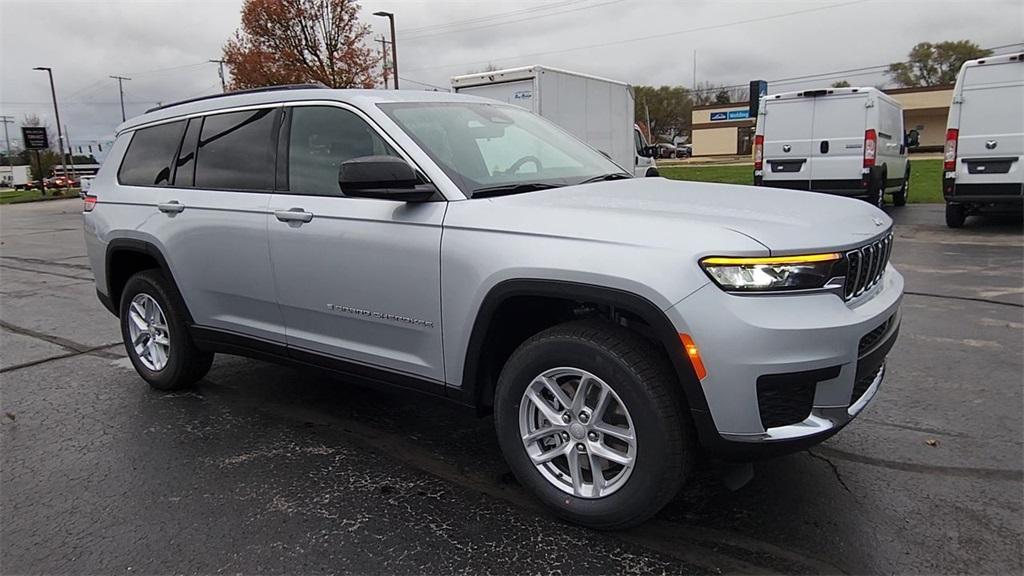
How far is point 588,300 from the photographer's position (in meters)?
2.74

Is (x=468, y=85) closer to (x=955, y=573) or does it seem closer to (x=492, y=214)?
(x=492, y=214)

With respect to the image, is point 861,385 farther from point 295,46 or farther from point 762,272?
point 295,46

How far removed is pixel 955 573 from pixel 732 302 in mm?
1285

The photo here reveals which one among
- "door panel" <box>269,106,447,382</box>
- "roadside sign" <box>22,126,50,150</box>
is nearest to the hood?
"door panel" <box>269,106,447,382</box>

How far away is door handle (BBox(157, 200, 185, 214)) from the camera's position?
4316 millimetres

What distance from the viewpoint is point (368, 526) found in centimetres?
301

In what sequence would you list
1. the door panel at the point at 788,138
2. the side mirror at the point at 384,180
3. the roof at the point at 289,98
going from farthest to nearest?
the door panel at the point at 788,138
the roof at the point at 289,98
the side mirror at the point at 384,180

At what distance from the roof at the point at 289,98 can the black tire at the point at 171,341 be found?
107 centimetres

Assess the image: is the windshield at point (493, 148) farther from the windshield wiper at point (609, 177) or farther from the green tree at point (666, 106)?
the green tree at point (666, 106)

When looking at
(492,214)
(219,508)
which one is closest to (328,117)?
(492,214)

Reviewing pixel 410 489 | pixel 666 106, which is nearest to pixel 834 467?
pixel 410 489

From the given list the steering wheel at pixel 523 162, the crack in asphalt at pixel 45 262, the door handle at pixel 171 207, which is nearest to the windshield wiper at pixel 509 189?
the steering wheel at pixel 523 162

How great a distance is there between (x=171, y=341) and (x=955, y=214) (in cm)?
1243

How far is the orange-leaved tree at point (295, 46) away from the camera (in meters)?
27.0
